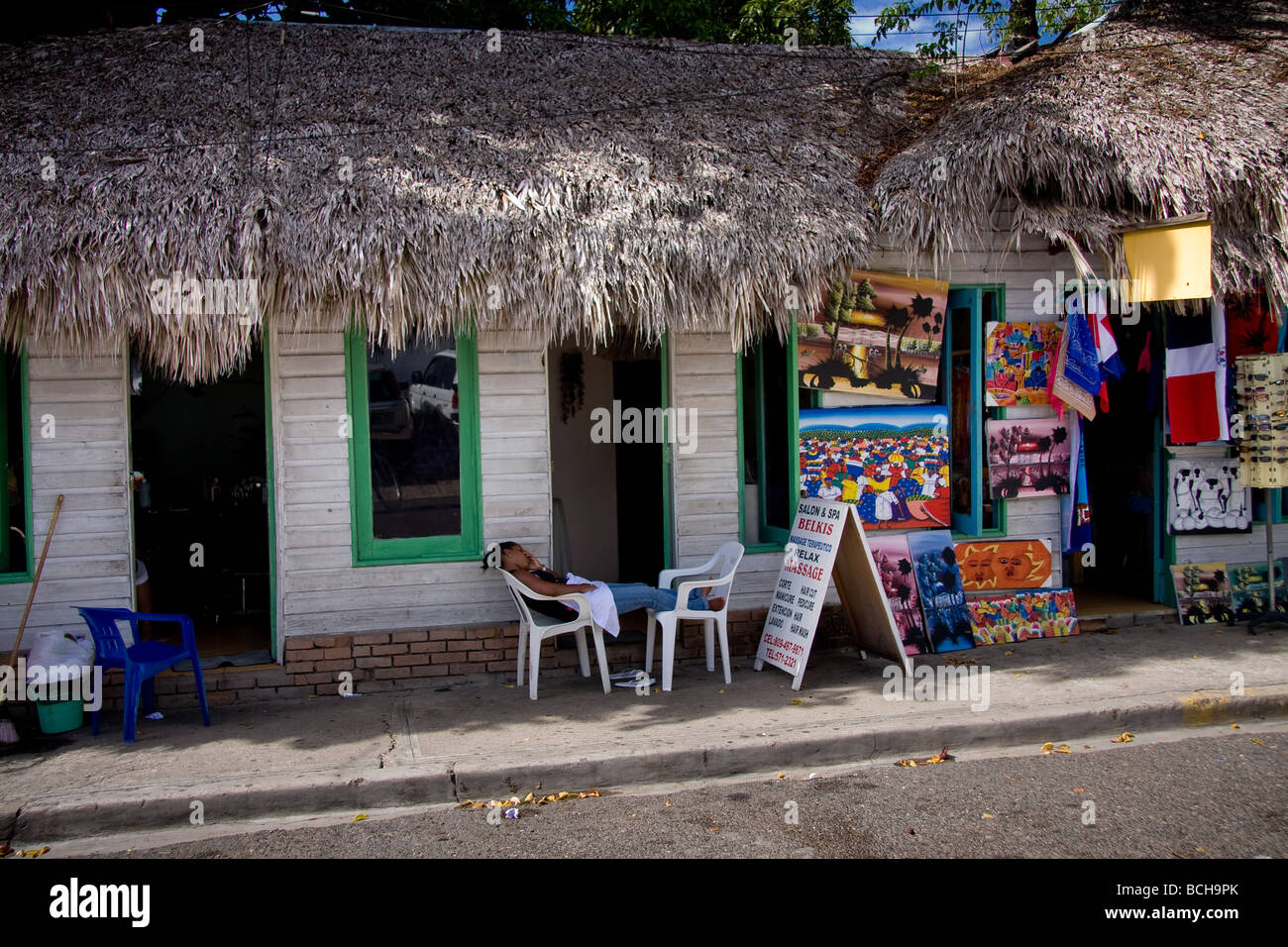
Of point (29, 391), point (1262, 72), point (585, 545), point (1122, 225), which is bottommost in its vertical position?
point (585, 545)

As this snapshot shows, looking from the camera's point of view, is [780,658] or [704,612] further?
[780,658]

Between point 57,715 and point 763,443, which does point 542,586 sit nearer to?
point 763,443

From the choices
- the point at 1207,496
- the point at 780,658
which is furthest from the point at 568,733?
the point at 1207,496

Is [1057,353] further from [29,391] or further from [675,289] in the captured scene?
[29,391]

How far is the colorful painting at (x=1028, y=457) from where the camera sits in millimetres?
7984

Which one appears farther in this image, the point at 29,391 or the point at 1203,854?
the point at 29,391

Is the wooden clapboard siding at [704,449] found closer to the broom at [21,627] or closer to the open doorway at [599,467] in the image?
the open doorway at [599,467]

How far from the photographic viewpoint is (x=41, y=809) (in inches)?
193

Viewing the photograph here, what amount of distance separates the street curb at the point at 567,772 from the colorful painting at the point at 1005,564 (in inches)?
72.5

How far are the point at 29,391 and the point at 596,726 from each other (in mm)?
4213

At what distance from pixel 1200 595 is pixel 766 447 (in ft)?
12.4

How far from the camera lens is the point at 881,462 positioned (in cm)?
788
